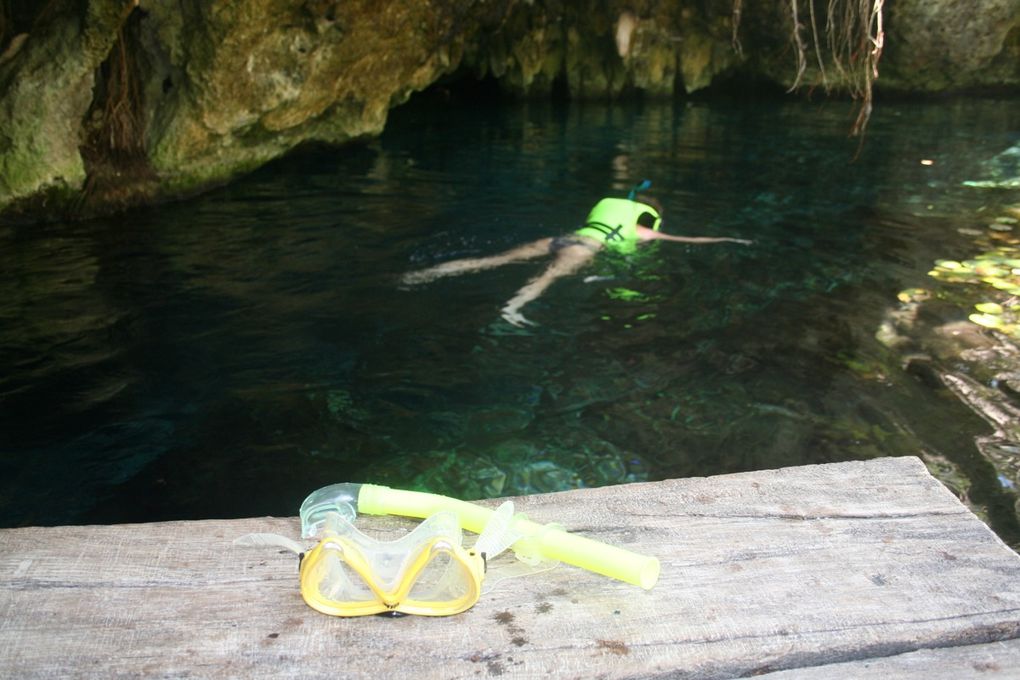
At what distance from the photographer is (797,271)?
6734 mm

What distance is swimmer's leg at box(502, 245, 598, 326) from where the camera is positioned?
19.1ft

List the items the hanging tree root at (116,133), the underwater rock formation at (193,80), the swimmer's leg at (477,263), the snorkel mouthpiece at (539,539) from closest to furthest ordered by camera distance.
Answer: the snorkel mouthpiece at (539,539)
the swimmer's leg at (477,263)
the underwater rock formation at (193,80)
the hanging tree root at (116,133)

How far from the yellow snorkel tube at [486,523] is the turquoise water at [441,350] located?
1.74 meters

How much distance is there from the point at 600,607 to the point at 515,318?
3.98 meters

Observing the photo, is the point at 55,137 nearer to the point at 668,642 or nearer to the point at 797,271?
the point at 797,271

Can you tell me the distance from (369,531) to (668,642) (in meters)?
0.81

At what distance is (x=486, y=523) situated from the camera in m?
2.00

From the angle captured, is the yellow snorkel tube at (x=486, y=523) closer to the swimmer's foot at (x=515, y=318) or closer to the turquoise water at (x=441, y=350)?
the turquoise water at (x=441, y=350)

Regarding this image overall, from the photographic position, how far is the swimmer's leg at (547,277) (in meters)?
5.81

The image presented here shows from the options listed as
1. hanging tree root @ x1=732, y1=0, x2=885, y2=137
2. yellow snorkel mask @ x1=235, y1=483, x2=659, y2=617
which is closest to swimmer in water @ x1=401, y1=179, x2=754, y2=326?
hanging tree root @ x1=732, y1=0, x2=885, y2=137

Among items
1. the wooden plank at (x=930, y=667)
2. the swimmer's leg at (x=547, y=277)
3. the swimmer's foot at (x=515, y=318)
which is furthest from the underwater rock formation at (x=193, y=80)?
the wooden plank at (x=930, y=667)

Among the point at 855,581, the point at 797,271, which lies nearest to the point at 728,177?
the point at 797,271

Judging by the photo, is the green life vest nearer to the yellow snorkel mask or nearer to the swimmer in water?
the swimmer in water

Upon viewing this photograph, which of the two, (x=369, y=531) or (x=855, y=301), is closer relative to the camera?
(x=369, y=531)
